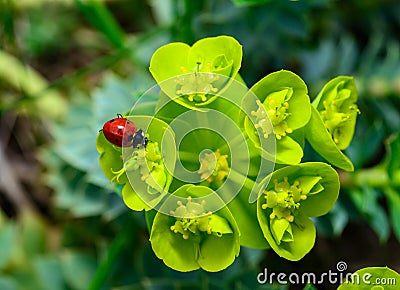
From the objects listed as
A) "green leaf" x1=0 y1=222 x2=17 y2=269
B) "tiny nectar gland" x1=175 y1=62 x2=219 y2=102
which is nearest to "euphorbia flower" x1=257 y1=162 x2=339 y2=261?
"tiny nectar gland" x1=175 y1=62 x2=219 y2=102

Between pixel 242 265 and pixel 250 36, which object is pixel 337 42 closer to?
pixel 250 36

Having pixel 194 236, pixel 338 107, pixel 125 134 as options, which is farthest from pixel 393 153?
pixel 125 134

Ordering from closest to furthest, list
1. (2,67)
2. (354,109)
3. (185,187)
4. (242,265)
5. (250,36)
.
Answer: (185,187) → (354,109) → (242,265) → (250,36) → (2,67)

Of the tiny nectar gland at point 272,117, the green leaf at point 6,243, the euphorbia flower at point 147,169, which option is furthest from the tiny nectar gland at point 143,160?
the green leaf at point 6,243

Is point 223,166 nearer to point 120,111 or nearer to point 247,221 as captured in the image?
point 247,221

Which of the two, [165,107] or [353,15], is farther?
[353,15]

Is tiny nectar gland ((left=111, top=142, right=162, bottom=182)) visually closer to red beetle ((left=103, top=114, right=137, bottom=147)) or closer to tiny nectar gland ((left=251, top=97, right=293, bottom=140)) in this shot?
red beetle ((left=103, top=114, right=137, bottom=147))

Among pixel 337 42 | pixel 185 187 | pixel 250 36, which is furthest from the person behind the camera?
pixel 337 42

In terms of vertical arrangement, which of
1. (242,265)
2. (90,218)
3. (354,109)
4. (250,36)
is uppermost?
(250,36)

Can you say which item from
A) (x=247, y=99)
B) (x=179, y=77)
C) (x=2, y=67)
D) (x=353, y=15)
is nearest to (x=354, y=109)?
(x=247, y=99)
